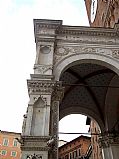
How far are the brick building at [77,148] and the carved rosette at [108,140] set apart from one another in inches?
883

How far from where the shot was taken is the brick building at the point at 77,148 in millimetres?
34906

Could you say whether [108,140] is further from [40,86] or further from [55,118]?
[40,86]

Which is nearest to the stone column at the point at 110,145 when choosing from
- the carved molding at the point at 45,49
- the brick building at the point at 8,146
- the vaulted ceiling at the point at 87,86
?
the vaulted ceiling at the point at 87,86

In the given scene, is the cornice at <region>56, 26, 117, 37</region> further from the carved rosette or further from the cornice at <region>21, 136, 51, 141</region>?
the carved rosette

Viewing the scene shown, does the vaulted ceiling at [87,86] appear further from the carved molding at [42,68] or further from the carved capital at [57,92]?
the carved capital at [57,92]

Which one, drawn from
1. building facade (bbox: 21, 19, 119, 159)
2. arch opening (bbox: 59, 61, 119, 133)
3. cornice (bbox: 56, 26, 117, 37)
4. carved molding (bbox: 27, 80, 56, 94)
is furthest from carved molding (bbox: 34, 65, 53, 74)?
arch opening (bbox: 59, 61, 119, 133)

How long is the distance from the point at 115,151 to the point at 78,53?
516cm

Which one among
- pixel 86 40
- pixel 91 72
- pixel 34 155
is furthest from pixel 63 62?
pixel 34 155

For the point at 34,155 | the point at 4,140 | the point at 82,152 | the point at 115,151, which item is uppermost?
the point at 4,140

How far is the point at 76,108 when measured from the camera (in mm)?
13703

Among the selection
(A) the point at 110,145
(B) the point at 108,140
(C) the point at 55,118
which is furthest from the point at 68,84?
(A) the point at 110,145

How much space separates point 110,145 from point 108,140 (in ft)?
0.86

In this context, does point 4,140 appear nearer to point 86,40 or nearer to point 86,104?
point 86,104

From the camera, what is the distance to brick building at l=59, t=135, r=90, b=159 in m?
34.9
